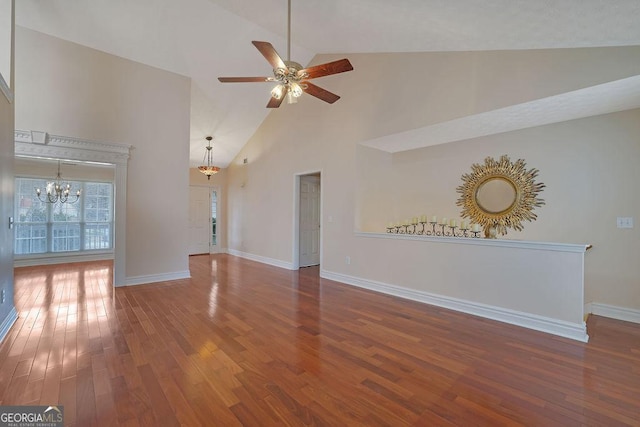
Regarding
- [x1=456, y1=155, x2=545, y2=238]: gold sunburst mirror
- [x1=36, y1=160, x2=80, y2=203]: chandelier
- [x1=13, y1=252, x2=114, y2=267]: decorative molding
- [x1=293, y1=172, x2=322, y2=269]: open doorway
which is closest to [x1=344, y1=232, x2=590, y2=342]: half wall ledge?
[x1=456, y1=155, x2=545, y2=238]: gold sunburst mirror

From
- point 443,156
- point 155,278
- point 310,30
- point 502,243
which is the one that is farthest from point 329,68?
point 155,278

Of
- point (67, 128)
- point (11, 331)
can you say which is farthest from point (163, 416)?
point (67, 128)

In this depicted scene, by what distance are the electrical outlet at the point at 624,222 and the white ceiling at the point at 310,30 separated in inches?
49.8

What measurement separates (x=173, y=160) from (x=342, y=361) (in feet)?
15.0

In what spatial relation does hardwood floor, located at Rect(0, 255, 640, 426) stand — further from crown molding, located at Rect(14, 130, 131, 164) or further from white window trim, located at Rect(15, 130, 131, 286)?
crown molding, located at Rect(14, 130, 131, 164)

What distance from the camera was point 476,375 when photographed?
2.10 metres

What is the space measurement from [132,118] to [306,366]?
4.84m

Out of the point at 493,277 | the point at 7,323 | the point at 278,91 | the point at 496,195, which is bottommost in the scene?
the point at 7,323

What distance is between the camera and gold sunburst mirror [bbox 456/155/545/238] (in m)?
3.96

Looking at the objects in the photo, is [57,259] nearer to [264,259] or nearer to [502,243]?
[264,259]

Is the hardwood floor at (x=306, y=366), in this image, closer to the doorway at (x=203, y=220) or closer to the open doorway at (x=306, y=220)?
the open doorway at (x=306, y=220)

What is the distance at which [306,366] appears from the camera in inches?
86.2

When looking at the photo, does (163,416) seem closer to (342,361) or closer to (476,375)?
(342,361)

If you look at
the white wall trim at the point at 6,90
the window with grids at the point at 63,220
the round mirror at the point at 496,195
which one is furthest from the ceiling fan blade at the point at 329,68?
the window with grids at the point at 63,220
